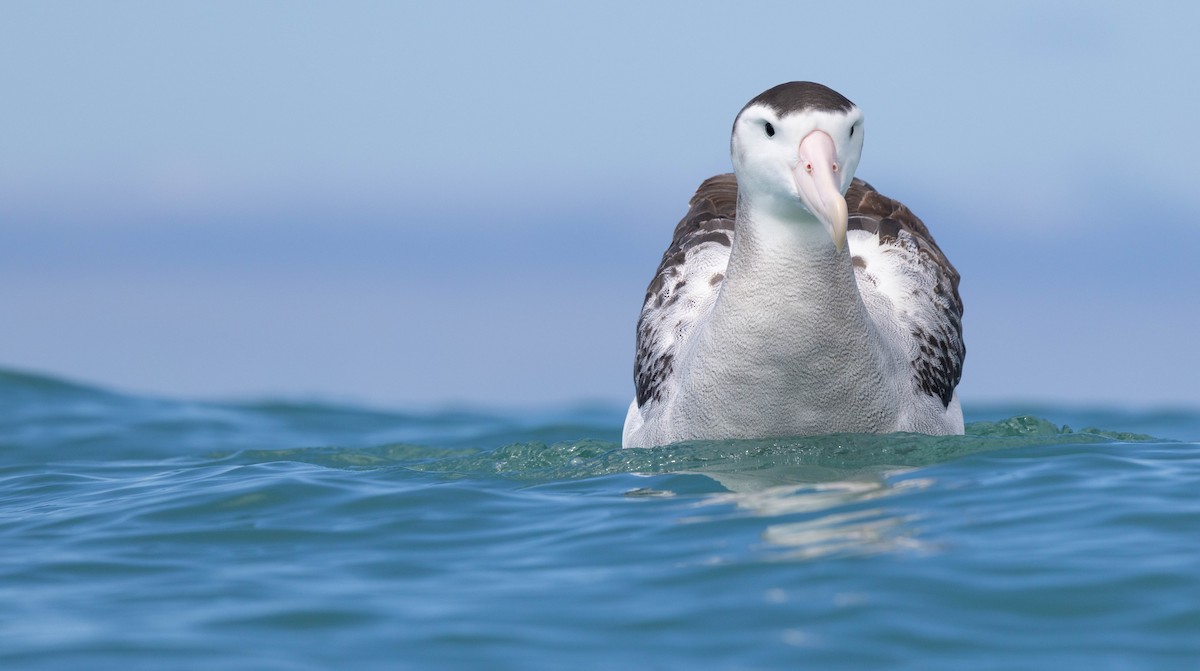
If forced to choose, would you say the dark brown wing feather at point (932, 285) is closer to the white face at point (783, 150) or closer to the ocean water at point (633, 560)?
the ocean water at point (633, 560)

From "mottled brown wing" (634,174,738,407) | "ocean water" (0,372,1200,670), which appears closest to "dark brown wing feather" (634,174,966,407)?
"mottled brown wing" (634,174,738,407)

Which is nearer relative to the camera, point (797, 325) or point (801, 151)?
point (801, 151)

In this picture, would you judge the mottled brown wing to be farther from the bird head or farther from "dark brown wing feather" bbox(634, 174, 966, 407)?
the bird head

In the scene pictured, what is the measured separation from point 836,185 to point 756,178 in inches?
25.1

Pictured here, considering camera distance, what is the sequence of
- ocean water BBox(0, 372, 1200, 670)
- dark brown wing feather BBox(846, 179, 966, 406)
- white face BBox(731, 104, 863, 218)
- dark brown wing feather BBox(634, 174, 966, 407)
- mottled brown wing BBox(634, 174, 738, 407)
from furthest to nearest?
mottled brown wing BBox(634, 174, 738, 407) < dark brown wing feather BBox(634, 174, 966, 407) < dark brown wing feather BBox(846, 179, 966, 406) < white face BBox(731, 104, 863, 218) < ocean water BBox(0, 372, 1200, 670)

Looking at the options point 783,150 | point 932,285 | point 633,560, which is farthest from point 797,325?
point 932,285

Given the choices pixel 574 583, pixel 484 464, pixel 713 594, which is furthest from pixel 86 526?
pixel 713 594

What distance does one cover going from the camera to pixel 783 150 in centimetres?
805

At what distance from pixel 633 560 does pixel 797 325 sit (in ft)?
7.28

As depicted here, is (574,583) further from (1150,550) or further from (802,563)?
(1150,550)

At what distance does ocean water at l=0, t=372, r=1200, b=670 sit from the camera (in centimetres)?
569

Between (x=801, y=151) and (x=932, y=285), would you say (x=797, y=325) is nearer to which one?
(x=801, y=151)

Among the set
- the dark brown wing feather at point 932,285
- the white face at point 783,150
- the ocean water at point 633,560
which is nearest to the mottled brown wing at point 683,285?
the ocean water at point 633,560

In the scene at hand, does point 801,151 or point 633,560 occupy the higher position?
point 801,151
